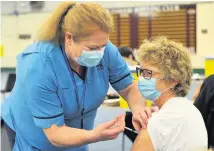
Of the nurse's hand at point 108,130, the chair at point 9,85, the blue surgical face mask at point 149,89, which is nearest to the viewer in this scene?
the nurse's hand at point 108,130

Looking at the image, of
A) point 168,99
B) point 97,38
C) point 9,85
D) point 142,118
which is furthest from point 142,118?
point 9,85

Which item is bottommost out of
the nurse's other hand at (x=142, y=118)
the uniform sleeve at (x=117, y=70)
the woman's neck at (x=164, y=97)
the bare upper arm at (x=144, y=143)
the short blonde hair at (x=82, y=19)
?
the bare upper arm at (x=144, y=143)

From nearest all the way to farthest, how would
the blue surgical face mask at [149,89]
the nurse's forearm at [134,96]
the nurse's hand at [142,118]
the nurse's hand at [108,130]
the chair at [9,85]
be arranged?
the nurse's hand at [108,130] → the nurse's hand at [142,118] → the blue surgical face mask at [149,89] → the nurse's forearm at [134,96] → the chair at [9,85]

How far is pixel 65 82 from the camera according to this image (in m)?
1.43

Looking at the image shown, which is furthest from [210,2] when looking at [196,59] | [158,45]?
[158,45]

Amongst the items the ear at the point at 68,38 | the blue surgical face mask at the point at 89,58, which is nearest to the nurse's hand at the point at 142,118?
the blue surgical face mask at the point at 89,58

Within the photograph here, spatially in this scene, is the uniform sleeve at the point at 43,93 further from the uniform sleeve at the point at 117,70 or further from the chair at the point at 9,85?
the chair at the point at 9,85

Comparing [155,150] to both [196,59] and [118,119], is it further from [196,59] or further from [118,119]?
[196,59]

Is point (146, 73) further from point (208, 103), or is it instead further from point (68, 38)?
point (208, 103)

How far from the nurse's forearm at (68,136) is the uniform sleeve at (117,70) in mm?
368

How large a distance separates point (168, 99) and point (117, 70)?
0.94 feet

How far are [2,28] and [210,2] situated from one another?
3.85 metres

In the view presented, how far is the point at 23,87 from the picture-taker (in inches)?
57.4

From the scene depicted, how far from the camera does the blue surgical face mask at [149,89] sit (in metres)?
1.52
